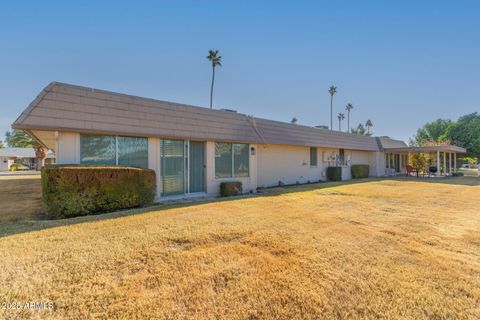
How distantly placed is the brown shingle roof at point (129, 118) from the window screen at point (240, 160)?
1.61 feet

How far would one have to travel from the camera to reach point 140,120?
805cm

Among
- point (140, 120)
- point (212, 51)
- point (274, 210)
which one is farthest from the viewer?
point (212, 51)

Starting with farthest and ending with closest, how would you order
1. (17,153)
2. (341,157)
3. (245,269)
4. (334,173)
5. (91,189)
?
(17,153)
(341,157)
(334,173)
(91,189)
(245,269)

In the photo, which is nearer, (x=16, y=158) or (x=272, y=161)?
(x=272, y=161)

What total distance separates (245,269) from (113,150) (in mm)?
6296

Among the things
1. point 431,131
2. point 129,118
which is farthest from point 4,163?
point 431,131

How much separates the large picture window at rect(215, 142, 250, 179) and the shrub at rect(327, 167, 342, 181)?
8.37 metres

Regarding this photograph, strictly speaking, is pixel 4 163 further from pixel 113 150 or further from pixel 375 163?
pixel 375 163

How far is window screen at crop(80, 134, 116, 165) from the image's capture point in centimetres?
704

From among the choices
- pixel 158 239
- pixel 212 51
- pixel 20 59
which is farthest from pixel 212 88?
pixel 158 239

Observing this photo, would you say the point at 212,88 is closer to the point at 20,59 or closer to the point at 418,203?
the point at 20,59

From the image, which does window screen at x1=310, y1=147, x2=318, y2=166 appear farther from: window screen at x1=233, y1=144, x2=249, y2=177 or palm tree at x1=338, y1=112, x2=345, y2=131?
palm tree at x1=338, y1=112, x2=345, y2=131

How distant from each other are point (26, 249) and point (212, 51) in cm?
3041

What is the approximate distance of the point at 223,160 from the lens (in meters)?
10.4
